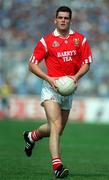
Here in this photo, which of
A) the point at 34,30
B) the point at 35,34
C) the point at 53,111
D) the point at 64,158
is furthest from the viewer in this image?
the point at 35,34

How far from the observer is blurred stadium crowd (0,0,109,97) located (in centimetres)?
4472

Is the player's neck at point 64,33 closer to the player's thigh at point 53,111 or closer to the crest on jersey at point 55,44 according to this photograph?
the crest on jersey at point 55,44

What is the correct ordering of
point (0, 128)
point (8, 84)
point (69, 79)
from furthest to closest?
point (8, 84)
point (0, 128)
point (69, 79)

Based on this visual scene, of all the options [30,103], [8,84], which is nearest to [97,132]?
[30,103]

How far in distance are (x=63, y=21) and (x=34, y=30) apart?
110 ft

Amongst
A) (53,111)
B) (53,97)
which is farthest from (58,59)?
(53,111)

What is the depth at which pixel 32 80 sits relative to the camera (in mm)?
44812

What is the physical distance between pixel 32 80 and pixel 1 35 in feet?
10.1

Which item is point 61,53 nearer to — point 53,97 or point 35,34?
point 53,97

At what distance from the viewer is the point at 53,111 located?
12078mm

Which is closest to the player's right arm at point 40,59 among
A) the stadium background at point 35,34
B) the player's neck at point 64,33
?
the player's neck at point 64,33

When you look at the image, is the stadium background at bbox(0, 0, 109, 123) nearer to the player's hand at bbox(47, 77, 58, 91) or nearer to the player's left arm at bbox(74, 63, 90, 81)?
the player's left arm at bbox(74, 63, 90, 81)

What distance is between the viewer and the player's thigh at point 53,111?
12062 millimetres

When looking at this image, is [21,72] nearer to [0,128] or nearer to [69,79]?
[0,128]
